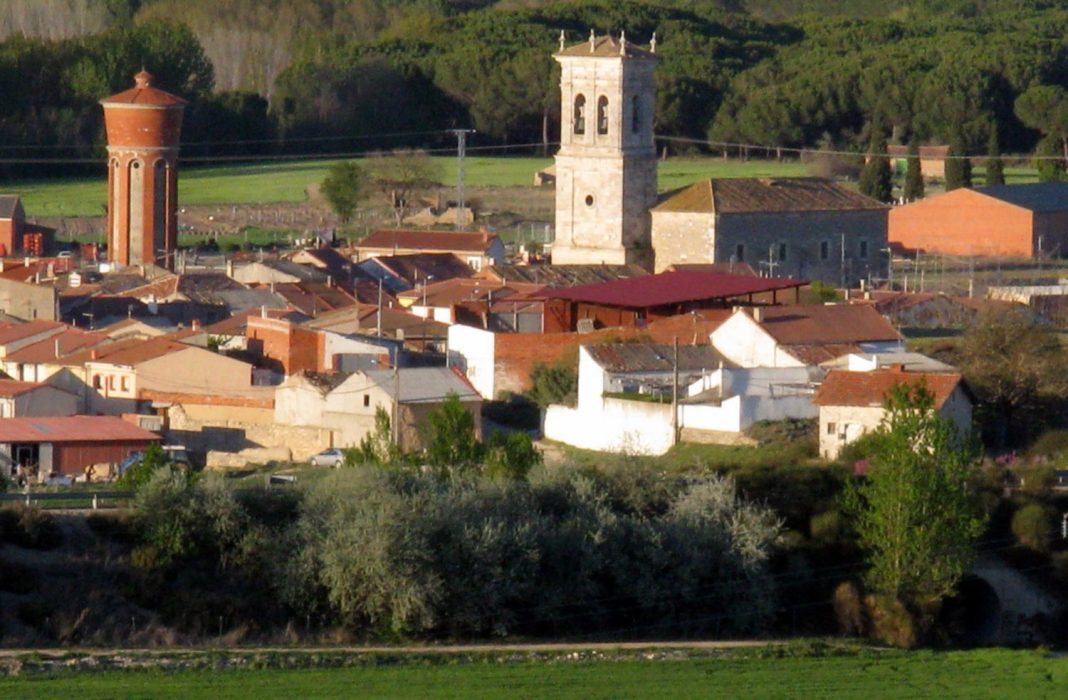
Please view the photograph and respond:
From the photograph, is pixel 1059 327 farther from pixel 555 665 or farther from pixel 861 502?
pixel 555 665

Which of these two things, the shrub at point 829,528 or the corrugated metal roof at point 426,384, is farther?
the corrugated metal roof at point 426,384

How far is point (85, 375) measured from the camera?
108 feet

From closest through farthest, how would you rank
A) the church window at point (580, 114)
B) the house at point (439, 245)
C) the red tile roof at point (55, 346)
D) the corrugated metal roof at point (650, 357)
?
the corrugated metal roof at point (650, 357), the red tile roof at point (55, 346), the church window at point (580, 114), the house at point (439, 245)

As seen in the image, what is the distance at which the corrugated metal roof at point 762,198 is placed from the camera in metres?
38.4

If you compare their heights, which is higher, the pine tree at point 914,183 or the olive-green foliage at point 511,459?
the pine tree at point 914,183

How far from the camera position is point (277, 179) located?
65.6 m

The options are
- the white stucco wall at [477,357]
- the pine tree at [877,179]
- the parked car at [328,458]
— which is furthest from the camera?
the pine tree at [877,179]

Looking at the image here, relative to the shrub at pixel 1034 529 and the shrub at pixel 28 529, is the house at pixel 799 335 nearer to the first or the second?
the shrub at pixel 1034 529

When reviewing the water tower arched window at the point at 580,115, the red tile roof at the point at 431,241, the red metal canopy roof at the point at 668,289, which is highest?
the water tower arched window at the point at 580,115

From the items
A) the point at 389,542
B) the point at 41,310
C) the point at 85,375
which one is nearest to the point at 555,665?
the point at 389,542

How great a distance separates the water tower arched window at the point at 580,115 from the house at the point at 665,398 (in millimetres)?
10315

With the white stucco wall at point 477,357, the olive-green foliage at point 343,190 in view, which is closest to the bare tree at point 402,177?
the olive-green foliage at point 343,190

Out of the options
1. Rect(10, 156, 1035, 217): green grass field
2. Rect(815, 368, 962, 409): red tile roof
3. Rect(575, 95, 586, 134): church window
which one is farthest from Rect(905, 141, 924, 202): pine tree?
Rect(815, 368, 962, 409): red tile roof

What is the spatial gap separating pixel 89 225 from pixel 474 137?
1515 centimetres
